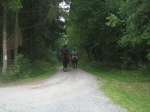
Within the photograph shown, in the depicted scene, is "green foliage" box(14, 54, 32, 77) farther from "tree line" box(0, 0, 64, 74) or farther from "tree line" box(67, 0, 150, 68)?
"tree line" box(67, 0, 150, 68)

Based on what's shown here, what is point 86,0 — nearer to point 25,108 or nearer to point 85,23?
point 85,23

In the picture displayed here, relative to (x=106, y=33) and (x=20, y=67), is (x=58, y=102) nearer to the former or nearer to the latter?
(x=20, y=67)

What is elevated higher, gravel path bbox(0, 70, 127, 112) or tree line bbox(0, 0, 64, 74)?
tree line bbox(0, 0, 64, 74)

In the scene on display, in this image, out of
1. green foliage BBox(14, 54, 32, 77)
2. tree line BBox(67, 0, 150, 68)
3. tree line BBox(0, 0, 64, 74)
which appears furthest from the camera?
tree line BBox(67, 0, 150, 68)

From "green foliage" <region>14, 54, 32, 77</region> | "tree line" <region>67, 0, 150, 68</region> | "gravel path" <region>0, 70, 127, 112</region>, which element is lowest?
"gravel path" <region>0, 70, 127, 112</region>

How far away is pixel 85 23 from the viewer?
37781 mm

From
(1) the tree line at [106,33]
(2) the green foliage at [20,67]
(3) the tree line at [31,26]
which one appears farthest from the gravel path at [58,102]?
(1) the tree line at [106,33]

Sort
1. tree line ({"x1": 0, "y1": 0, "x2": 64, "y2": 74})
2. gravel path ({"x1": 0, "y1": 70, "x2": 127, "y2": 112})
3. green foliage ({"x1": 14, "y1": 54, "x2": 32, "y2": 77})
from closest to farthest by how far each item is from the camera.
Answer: gravel path ({"x1": 0, "y1": 70, "x2": 127, "y2": 112})
green foliage ({"x1": 14, "y1": 54, "x2": 32, "y2": 77})
tree line ({"x1": 0, "y1": 0, "x2": 64, "y2": 74})

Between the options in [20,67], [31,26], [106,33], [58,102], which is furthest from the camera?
[106,33]

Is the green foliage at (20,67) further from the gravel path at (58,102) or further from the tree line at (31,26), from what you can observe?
the gravel path at (58,102)

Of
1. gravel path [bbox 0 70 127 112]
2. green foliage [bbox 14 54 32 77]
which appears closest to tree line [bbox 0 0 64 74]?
green foliage [bbox 14 54 32 77]

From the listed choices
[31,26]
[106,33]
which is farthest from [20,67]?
[106,33]

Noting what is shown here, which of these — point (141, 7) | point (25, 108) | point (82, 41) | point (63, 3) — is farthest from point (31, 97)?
point (82, 41)

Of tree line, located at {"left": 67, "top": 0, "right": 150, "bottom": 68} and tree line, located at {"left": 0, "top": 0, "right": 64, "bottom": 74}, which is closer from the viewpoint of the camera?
tree line, located at {"left": 0, "top": 0, "right": 64, "bottom": 74}
